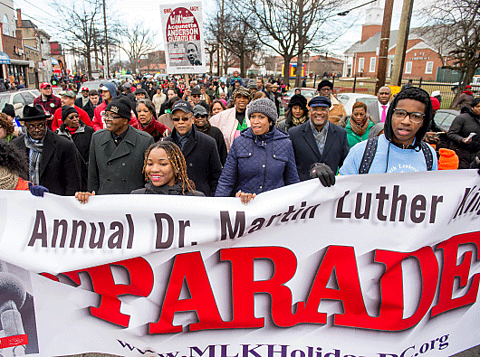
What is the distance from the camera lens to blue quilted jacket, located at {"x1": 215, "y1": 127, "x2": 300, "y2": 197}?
11.2ft

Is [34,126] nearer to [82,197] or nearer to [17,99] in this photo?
A: [82,197]

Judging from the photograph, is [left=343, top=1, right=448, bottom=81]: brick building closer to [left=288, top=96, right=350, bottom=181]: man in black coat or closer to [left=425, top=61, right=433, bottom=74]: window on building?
[left=425, top=61, right=433, bottom=74]: window on building

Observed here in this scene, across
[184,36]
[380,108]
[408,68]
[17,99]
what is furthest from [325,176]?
[408,68]

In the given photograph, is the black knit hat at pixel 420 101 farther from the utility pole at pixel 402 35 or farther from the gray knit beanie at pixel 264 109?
the utility pole at pixel 402 35

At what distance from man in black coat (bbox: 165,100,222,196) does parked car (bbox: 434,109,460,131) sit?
7.28m

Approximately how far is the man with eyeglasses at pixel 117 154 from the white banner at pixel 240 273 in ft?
3.71

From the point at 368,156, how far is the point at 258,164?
3.50 ft

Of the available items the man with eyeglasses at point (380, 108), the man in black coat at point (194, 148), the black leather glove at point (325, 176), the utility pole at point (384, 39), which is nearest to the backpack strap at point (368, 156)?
the black leather glove at point (325, 176)

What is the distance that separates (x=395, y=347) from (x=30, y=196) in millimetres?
2565

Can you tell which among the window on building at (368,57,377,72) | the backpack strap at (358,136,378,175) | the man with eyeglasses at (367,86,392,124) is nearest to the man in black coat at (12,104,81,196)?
the backpack strap at (358,136,378,175)

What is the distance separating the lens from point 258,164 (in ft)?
11.1

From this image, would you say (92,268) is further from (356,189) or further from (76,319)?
(356,189)

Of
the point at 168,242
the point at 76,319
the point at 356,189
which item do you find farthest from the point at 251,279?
the point at 76,319

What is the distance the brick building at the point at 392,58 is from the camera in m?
59.9
